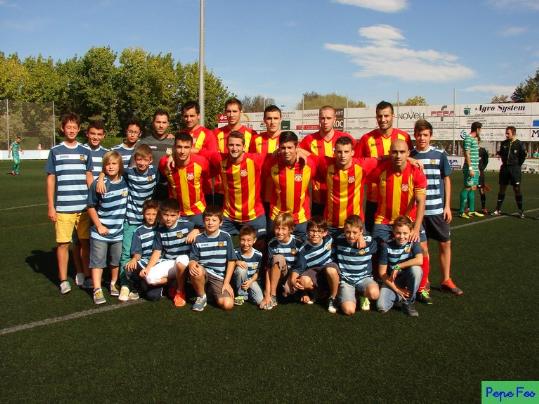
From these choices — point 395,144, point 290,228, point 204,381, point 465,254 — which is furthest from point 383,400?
point 465,254

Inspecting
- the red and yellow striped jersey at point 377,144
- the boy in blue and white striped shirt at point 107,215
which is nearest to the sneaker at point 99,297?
the boy in blue and white striped shirt at point 107,215

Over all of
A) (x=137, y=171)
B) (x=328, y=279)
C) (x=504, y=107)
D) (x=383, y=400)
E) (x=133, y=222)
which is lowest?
(x=383, y=400)

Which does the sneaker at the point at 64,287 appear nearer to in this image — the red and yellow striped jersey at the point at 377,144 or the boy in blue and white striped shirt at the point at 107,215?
the boy in blue and white striped shirt at the point at 107,215

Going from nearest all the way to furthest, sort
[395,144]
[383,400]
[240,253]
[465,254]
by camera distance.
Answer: [383,400] < [395,144] < [240,253] < [465,254]

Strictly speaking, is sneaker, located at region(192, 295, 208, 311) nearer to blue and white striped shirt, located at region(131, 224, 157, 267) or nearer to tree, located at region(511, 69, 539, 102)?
blue and white striped shirt, located at region(131, 224, 157, 267)

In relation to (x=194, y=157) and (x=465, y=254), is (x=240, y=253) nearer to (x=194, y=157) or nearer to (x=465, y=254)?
(x=194, y=157)

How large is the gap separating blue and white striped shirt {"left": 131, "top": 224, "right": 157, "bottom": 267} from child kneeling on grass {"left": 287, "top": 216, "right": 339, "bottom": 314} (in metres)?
1.48

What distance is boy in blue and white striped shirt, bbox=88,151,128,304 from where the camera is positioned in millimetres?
5215

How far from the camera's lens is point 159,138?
242 inches

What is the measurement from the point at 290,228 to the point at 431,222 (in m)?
1.55

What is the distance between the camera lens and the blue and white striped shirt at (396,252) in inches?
195

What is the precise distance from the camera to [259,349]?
3932 mm

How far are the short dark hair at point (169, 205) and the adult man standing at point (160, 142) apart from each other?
0.57m

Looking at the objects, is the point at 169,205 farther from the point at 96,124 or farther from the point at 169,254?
the point at 96,124
